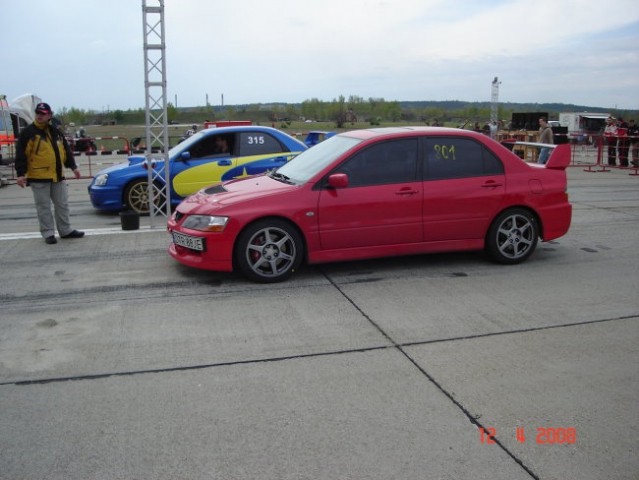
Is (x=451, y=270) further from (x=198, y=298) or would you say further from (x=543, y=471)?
(x=543, y=471)

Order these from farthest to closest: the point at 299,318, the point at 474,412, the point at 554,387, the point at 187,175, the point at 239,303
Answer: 1. the point at 187,175
2. the point at 239,303
3. the point at 299,318
4. the point at 554,387
5. the point at 474,412

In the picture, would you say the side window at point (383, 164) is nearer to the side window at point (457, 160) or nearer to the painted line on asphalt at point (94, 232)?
the side window at point (457, 160)

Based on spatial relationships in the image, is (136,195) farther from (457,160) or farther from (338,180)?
(457,160)

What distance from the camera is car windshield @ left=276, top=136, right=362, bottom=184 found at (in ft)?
21.4

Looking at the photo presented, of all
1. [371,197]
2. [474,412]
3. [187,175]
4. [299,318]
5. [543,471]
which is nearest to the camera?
[543,471]

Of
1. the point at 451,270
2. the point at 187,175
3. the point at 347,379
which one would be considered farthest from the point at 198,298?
the point at 187,175

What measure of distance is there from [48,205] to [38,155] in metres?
0.66

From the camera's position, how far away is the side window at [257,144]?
33.4ft

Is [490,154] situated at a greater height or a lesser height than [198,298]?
greater

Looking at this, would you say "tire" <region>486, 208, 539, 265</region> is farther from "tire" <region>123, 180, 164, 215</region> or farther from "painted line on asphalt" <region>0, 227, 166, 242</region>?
"tire" <region>123, 180, 164, 215</region>

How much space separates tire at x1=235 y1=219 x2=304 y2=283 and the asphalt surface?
167 millimetres

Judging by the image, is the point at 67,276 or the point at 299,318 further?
the point at 67,276

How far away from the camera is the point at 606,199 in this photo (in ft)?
40.9

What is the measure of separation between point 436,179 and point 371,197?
815mm
